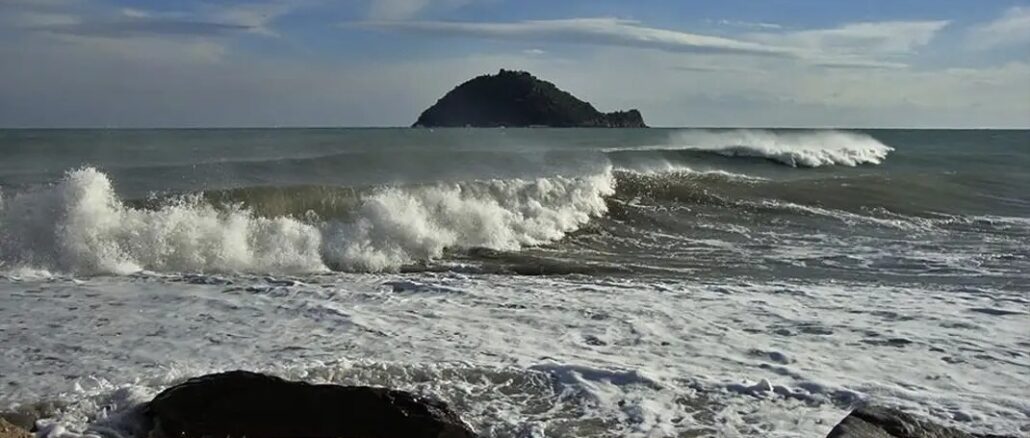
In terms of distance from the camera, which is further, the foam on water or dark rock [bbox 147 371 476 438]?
the foam on water

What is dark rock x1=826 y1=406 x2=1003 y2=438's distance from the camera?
15.4ft

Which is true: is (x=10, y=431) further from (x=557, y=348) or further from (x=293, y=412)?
(x=557, y=348)

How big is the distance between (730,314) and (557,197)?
840cm

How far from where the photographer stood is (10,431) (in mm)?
4883

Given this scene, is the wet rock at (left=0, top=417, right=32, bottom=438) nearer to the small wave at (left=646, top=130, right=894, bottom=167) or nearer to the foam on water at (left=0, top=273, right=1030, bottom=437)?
the foam on water at (left=0, top=273, right=1030, bottom=437)

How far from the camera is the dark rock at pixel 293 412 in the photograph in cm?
494

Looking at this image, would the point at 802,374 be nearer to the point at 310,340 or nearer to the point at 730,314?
the point at 730,314

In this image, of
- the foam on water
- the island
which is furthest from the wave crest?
the island

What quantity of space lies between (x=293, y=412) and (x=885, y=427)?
3.39 m

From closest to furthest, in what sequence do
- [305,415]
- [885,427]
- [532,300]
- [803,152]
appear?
[885,427] < [305,415] < [532,300] < [803,152]

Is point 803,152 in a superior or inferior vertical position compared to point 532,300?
superior

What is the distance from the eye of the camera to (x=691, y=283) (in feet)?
33.4

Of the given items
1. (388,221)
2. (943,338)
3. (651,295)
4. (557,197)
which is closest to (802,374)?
(943,338)

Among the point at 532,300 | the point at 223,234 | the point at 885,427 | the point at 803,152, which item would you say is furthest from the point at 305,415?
the point at 803,152
